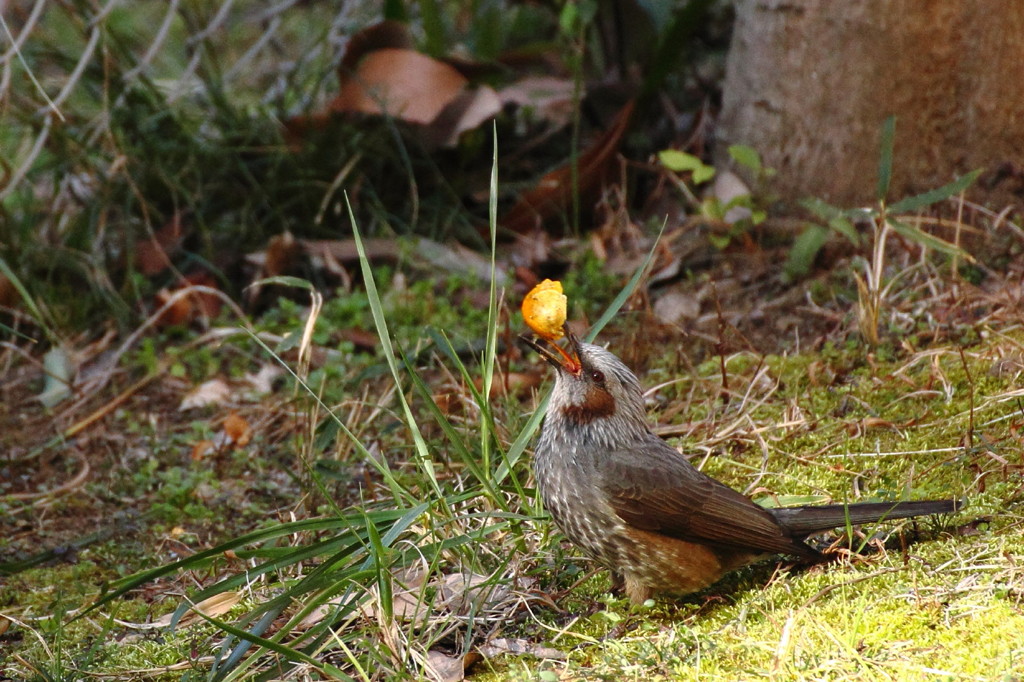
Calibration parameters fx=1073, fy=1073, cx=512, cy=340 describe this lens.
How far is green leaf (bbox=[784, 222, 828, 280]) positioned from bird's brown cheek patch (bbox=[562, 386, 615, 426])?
176cm

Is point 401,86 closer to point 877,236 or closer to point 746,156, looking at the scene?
point 746,156

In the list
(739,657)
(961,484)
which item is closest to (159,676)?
(739,657)

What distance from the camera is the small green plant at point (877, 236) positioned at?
431cm

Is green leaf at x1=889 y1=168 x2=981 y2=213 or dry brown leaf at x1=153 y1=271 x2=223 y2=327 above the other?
green leaf at x1=889 y1=168 x2=981 y2=213

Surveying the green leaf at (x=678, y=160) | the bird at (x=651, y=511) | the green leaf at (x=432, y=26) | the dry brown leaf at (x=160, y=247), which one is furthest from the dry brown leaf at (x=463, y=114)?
the bird at (x=651, y=511)

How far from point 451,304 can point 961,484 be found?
281cm

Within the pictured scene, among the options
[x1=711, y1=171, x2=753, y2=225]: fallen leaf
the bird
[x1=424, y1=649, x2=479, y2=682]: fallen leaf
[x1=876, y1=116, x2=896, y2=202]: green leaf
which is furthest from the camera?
[x1=711, y1=171, x2=753, y2=225]: fallen leaf

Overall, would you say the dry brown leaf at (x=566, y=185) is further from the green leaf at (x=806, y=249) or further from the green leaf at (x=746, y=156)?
the green leaf at (x=806, y=249)

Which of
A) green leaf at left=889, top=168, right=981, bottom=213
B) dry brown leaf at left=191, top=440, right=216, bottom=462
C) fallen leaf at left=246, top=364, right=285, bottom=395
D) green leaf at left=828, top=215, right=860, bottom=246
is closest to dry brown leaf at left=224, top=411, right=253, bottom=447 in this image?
dry brown leaf at left=191, top=440, right=216, bottom=462

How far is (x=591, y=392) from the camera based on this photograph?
353 cm

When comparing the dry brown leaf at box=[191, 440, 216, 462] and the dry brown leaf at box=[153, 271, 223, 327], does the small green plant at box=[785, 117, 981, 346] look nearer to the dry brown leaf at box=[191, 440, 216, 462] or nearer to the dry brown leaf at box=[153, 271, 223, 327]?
the dry brown leaf at box=[191, 440, 216, 462]

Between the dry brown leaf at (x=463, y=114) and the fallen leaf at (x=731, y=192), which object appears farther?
the dry brown leaf at (x=463, y=114)

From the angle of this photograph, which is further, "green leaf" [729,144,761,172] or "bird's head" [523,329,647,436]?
"green leaf" [729,144,761,172]

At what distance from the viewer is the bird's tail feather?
3109mm
